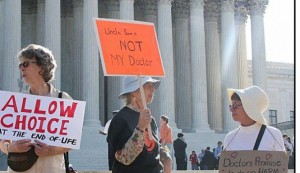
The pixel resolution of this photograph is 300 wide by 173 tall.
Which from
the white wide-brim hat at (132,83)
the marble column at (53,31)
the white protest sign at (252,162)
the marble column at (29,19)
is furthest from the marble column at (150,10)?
the white protest sign at (252,162)

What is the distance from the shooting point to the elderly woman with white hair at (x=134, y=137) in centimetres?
783

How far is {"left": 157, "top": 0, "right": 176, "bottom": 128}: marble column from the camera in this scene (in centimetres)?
4716

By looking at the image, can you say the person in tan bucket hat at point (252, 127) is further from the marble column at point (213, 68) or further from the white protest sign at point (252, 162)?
the marble column at point (213, 68)

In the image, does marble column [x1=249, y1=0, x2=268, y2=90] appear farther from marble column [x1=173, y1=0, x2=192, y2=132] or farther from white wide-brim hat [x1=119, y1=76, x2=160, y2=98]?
white wide-brim hat [x1=119, y1=76, x2=160, y2=98]

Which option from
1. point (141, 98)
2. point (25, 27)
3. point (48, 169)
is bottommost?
point (48, 169)

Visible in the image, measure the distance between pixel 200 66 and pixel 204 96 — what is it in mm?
2365

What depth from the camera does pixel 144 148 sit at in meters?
8.12

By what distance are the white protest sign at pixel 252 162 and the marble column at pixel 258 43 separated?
147ft

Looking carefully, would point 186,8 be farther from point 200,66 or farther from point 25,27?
point 25,27

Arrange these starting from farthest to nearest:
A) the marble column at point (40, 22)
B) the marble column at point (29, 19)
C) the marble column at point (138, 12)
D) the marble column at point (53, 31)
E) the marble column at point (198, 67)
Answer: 1. the marble column at point (138, 12)
2. the marble column at point (29, 19)
3. the marble column at point (198, 67)
4. the marble column at point (40, 22)
5. the marble column at point (53, 31)

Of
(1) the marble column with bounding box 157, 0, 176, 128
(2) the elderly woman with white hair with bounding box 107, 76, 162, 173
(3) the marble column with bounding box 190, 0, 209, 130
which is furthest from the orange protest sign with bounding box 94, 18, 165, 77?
(3) the marble column with bounding box 190, 0, 209, 130

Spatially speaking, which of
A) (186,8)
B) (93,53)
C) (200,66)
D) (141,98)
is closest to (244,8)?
(186,8)

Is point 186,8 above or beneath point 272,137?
above

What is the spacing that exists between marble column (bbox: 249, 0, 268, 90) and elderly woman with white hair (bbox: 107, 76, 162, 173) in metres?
43.6
